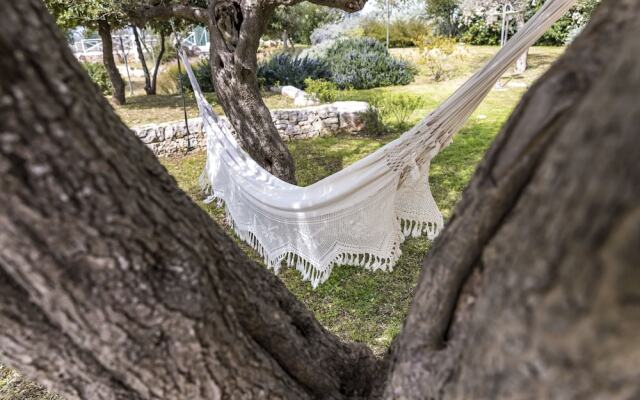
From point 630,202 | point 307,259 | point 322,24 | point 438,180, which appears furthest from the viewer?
point 322,24

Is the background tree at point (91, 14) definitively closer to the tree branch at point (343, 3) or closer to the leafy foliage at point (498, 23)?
the tree branch at point (343, 3)

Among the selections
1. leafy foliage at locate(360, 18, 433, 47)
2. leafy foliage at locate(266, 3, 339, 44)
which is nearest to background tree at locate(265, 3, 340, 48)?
leafy foliage at locate(266, 3, 339, 44)

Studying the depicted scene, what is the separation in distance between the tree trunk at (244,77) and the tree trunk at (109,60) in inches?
138

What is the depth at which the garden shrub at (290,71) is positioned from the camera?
734cm

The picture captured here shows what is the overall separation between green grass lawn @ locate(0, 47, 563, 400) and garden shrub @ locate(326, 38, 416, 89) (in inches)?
11.9

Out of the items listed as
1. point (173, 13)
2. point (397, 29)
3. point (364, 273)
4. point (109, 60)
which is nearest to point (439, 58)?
point (397, 29)

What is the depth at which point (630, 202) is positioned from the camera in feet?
1.16

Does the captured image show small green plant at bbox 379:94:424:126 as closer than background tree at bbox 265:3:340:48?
Yes

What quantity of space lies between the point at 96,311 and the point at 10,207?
0.60 ft

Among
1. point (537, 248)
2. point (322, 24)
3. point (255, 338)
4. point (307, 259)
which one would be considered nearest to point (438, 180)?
point (307, 259)

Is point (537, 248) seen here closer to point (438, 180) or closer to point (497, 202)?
point (497, 202)

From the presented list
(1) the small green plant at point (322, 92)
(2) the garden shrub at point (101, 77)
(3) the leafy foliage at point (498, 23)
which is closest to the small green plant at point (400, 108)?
(1) the small green plant at point (322, 92)

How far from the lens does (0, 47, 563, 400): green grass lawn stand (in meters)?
1.99

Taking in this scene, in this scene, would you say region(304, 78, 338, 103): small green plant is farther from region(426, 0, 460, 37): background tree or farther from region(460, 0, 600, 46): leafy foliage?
region(426, 0, 460, 37): background tree
